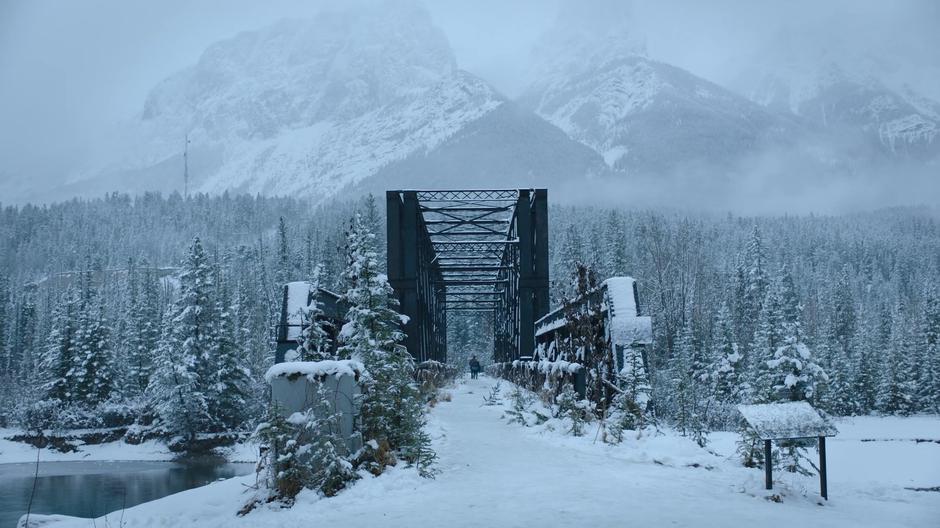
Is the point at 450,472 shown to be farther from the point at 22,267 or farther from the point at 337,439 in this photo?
the point at 22,267

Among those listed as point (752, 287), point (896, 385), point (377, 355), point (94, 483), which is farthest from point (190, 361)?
point (752, 287)

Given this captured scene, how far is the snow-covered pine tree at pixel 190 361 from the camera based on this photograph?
4059 cm

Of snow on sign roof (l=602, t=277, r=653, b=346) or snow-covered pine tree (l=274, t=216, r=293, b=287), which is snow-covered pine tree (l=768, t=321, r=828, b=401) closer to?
snow on sign roof (l=602, t=277, r=653, b=346)

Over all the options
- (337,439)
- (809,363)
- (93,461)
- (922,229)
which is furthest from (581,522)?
(922,229)

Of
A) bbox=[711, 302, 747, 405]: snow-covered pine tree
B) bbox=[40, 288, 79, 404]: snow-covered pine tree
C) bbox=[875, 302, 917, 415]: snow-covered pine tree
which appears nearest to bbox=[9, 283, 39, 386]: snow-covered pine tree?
bbox=[40, 288, 79, 404]: snow-covered pine tree

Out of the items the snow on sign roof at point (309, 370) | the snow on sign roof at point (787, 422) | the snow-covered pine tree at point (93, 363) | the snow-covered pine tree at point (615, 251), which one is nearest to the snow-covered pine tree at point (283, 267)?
the snow-covered pine tree at point (93, 363)

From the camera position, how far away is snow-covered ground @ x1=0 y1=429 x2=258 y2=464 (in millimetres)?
40969

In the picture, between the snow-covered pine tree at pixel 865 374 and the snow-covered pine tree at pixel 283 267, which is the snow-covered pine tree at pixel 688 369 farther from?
the snow-covered pine tree at pixel 283 267

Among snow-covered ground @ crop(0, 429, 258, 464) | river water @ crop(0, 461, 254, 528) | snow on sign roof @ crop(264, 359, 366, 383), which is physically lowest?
snow-covered ground @ crop(0, 429, 258, 464)

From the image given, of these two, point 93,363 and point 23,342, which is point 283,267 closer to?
point 23,342

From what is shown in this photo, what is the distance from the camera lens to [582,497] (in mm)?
6988

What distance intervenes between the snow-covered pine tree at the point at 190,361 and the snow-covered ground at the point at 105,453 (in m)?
1.50

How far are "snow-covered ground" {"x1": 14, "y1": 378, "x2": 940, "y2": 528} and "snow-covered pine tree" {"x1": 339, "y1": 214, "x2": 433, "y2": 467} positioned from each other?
645 mm

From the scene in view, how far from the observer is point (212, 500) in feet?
25.5
